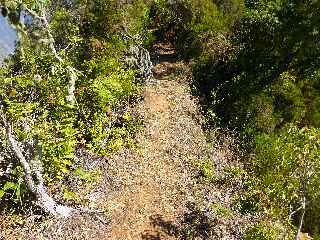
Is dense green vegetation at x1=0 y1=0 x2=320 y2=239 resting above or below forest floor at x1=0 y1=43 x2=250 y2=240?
above

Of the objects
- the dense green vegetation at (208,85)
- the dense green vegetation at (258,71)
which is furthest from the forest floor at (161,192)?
the dense green vegetation at (258,71)

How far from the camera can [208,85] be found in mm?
26297

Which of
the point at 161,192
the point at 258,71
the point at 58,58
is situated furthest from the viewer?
the point at 258,71

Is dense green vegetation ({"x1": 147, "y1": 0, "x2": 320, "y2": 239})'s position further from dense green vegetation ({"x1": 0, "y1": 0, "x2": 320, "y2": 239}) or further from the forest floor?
the forest floor

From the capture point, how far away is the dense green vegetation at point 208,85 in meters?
16.0

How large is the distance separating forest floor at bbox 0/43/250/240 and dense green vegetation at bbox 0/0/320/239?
750mm

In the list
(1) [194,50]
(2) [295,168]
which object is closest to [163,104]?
(1) [194,50]

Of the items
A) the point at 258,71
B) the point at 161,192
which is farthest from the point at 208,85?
the point at 161,192

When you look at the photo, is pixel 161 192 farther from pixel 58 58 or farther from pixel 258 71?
pixel 258 71

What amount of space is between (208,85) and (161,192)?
10.1 metres

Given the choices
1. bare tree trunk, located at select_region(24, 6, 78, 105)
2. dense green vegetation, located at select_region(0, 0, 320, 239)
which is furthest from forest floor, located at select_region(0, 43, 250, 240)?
bare tree trunk, located at select_region(24, 6, 78, 105)

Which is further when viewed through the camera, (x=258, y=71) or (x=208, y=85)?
(x=208, y=85)

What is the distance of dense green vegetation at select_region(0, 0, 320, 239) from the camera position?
628 inches

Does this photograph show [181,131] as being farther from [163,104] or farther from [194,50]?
[194,50]
